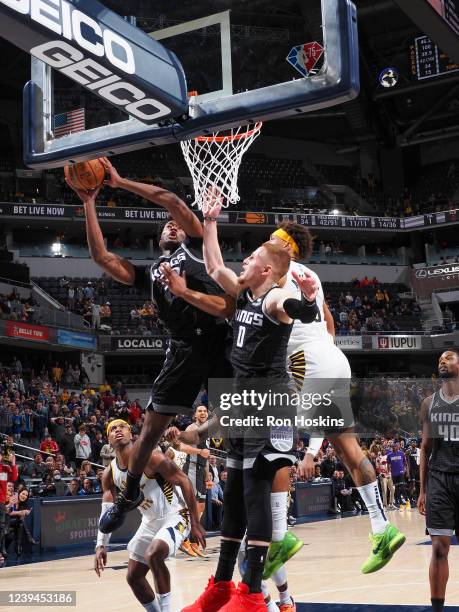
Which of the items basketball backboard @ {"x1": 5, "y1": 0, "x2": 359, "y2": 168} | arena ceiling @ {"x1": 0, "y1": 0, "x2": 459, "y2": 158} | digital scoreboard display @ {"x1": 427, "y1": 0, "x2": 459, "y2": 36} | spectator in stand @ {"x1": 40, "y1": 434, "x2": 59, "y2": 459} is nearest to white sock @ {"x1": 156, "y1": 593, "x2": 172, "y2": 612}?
basketball backboard @ {"x1": 5, "y1": 0, "x2": 359, "y2": 168}

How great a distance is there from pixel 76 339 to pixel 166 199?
23752 mm

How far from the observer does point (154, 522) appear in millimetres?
7000

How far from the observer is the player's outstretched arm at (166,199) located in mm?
5281

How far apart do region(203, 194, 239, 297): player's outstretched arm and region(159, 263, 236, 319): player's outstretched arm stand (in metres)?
0.11

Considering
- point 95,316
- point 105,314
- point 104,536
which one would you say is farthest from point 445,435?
point 105,314

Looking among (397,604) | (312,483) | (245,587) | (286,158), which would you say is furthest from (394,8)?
(245,587)

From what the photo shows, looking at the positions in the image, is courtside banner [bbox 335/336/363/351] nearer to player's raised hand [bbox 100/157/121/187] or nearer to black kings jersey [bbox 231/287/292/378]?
player's raised hand [bbox 100/157/121/187]

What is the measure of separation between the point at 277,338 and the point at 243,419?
0.54 metres

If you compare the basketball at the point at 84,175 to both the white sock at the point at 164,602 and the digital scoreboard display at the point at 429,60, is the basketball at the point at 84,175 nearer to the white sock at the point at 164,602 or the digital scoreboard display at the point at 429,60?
the white sock at the point at 164,602

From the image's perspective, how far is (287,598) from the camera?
236 inches

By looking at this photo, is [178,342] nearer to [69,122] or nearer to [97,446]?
[69,122]

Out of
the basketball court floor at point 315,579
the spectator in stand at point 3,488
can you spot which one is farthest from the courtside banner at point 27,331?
the spectator in stand at point 3,488

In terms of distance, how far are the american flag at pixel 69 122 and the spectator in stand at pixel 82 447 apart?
14238 mm

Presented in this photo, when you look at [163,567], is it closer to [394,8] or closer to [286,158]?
[394,8]
